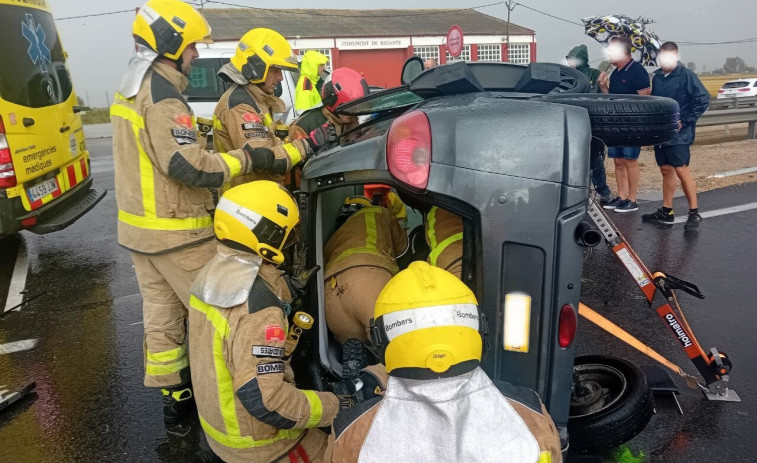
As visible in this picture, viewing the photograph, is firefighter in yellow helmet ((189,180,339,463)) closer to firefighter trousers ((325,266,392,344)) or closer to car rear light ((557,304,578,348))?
firefighter trousers ((325,266,392,344))

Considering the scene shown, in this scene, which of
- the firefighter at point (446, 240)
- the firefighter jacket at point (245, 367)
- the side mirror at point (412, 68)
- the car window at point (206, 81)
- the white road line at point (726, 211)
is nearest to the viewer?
the firefighter jacket at point (245, 367)

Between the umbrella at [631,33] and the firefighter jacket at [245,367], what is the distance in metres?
6.08

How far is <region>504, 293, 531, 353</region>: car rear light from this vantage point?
2027 millimetres

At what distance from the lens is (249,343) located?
6.98ft

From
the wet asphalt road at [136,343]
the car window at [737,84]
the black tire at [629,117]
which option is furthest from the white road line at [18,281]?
the car window at [737,84]

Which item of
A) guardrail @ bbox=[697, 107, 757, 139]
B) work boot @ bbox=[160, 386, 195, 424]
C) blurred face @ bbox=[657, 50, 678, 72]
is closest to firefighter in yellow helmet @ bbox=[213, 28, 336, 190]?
work boot @ bbox=[160, 386, 195, 424]

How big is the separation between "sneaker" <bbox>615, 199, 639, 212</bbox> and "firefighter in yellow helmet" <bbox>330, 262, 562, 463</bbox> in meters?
6.41

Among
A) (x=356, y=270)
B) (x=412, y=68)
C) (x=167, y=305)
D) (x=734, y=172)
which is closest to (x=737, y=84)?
(x=734, y=172)

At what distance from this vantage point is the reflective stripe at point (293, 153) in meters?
3.43

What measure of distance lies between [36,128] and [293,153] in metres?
3.32

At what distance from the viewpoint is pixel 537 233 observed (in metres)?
1.97

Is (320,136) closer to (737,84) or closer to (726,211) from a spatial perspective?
(726,211)

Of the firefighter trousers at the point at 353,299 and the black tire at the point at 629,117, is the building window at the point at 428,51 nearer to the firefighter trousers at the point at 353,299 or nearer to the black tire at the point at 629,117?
the firefighter trousers at the point at 353,299

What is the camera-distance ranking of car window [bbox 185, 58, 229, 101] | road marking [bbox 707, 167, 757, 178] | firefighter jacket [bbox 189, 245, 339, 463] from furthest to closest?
car window [bbox 185, 58, 229, 101], road marking [bbox 707, 167, 757, 178], firefighter jacket [bbox 189, 245, 339, 463]
